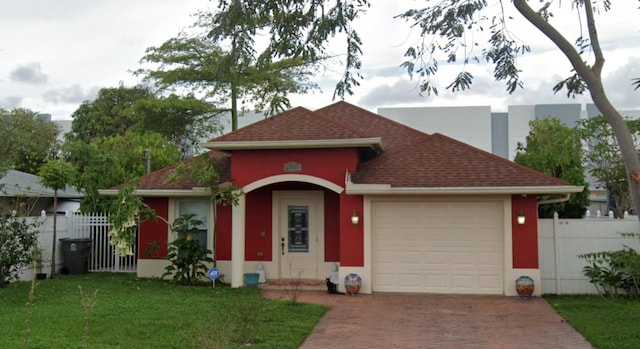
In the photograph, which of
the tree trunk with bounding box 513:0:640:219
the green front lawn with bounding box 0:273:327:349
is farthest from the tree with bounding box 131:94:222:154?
the tree trunk with bounding box 513:0:640:219

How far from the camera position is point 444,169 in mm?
13086

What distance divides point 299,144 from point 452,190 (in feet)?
11.6

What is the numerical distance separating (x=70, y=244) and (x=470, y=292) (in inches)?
412

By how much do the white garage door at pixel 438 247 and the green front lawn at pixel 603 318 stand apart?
1.52 meters

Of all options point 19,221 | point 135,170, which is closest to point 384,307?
point 19,221

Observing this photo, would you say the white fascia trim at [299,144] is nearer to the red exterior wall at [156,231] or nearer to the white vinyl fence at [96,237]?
the red exterior wall at [156,231]

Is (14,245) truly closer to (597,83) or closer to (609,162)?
(597,83)

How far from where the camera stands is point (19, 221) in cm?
1286

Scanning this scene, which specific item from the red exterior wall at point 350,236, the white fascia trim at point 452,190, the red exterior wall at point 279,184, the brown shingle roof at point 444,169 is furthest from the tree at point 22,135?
the brown shingle roof at point 444,169

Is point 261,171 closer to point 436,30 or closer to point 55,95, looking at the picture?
point 436,30

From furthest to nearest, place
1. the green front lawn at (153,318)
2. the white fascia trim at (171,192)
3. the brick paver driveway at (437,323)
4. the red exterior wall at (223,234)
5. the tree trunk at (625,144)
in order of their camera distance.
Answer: the red exterior wall at (223,234)
the white fascia trim at (171,192)
the brick paver driveway at (437,323)
the green front lawn at (153,318)
the tree trunk at (625,144)

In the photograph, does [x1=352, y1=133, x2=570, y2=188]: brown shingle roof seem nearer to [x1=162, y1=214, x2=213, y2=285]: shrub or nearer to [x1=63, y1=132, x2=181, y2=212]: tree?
[x1=162, y1=214, x2=213, y2=285]: shrub

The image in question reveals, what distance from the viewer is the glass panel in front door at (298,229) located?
48.8ft

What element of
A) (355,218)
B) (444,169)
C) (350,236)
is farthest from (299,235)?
(444,169)
